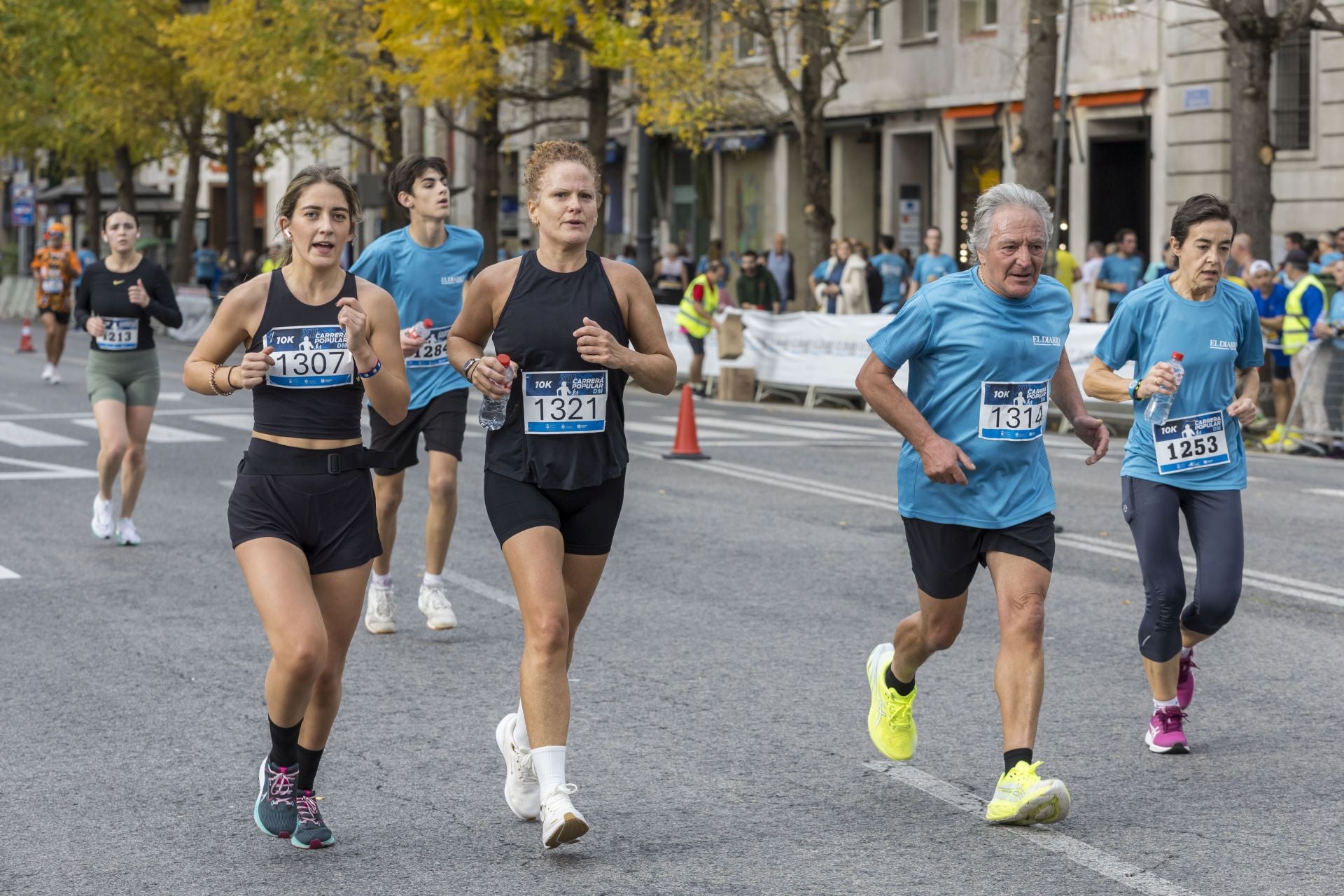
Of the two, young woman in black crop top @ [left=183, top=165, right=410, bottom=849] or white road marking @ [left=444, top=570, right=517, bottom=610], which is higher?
young woman in black crop top @ [left=183, top=165, right=410, bottom=849]

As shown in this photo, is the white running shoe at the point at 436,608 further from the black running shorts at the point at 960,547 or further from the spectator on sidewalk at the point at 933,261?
the spectator on sidewalk at the point at 933,261

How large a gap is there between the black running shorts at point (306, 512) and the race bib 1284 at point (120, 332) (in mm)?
6546

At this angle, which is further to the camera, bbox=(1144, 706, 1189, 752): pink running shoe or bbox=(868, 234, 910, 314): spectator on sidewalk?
bbox=(868, 234, 910, 314): spectator on sidewalk

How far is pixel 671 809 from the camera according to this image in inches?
240

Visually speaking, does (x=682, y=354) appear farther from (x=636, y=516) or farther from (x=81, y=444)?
(x=636, y=516)

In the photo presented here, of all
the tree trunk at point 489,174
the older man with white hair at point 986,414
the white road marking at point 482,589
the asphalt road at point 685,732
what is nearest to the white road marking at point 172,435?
the asphalt road at point 685,732

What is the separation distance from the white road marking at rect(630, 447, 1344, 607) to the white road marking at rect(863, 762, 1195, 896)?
0.84 metres

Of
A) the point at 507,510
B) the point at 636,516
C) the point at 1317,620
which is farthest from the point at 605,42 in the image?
the point at 507,510

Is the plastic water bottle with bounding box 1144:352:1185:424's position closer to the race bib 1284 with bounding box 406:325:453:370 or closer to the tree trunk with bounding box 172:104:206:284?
the race bib 1284 with bounding box 406:325:453:370

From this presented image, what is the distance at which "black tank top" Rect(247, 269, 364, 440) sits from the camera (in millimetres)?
5703

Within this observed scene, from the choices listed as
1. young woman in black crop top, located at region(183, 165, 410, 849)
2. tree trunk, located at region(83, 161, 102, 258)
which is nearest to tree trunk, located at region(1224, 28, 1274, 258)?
young woman in black crop top, located at region(183, 165, 410, 849)

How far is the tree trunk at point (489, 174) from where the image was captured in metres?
34.7

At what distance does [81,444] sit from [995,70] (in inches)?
760

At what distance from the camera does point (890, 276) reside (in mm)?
27922
